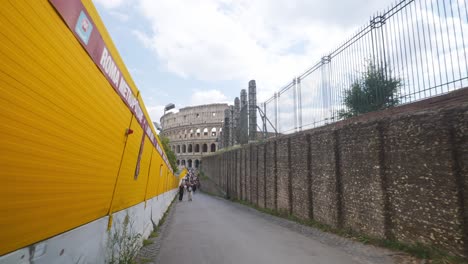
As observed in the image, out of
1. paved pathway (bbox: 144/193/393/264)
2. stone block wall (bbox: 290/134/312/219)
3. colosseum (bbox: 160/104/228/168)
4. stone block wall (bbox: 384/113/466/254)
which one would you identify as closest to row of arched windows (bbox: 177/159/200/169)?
colosseum (bbox: 160/104/228/168)

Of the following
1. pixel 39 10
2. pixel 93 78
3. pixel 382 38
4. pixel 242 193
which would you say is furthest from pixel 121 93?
pixel 242 193

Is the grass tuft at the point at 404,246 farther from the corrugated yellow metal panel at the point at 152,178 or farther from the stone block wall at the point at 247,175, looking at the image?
the stone block wall at the point at 247,175

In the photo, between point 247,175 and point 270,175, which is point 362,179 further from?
point 247,175

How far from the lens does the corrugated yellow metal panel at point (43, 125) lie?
1591 millimetres

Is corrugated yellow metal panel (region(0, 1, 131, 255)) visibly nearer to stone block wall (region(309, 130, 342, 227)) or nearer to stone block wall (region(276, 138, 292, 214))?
stone block wall (region(309, 130, 342, 227))

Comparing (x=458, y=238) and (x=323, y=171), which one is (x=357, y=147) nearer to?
(x=323, y=171)

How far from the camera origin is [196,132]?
274 ft

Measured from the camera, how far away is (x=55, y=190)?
2221mm

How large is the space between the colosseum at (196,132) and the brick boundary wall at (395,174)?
67954mm

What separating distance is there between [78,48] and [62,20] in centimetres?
33

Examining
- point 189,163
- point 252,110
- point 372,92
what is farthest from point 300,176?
point 189,163

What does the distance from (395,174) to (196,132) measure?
258 ft

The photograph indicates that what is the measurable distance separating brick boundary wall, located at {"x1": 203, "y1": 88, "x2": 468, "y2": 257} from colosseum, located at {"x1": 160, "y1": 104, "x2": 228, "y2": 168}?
6795 centimetres

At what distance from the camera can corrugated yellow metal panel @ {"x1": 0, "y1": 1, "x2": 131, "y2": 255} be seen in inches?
62.6
